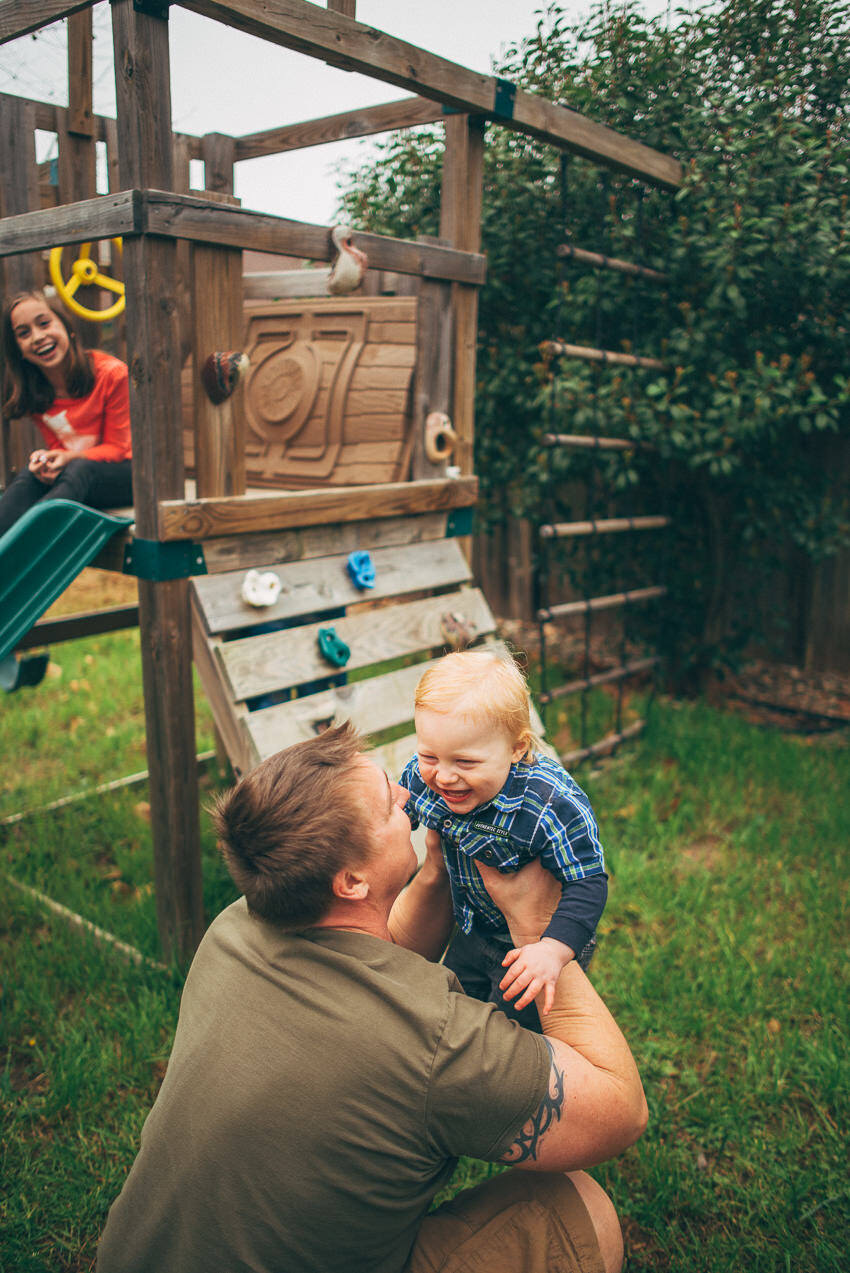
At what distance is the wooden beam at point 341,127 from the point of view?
3.98 meters

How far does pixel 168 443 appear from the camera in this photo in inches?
111

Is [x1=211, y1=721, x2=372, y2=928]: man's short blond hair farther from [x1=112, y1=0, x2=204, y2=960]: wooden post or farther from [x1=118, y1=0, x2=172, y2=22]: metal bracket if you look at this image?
[x1=118, y1=0, x2=172, y2=22]: metal bracket

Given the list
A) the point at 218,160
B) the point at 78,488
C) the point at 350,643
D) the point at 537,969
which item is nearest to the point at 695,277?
the point at 218,160

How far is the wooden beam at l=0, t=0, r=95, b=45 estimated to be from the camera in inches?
110

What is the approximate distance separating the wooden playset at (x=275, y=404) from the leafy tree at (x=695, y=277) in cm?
45


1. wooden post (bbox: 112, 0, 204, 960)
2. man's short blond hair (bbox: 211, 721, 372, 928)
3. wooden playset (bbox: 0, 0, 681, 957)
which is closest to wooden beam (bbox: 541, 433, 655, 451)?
wooden playset (bbox: 0, 0, 681, 957)

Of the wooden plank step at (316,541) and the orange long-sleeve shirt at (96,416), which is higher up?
the orange long-sleeve shirt at (96,416)

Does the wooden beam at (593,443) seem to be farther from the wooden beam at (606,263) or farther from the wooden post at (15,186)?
the wooden post at (15,186)

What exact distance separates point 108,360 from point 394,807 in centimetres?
267

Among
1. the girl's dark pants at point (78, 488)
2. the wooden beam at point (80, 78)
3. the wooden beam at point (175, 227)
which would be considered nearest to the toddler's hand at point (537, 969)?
the wooden beam at point (175, 227)

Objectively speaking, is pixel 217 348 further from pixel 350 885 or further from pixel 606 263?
pixel 606 263

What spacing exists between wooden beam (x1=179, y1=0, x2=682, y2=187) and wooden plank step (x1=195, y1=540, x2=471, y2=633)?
1.59 metres

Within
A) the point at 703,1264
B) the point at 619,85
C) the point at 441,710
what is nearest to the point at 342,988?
the point at 441,710

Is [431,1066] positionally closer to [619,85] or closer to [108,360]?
[108,360]
